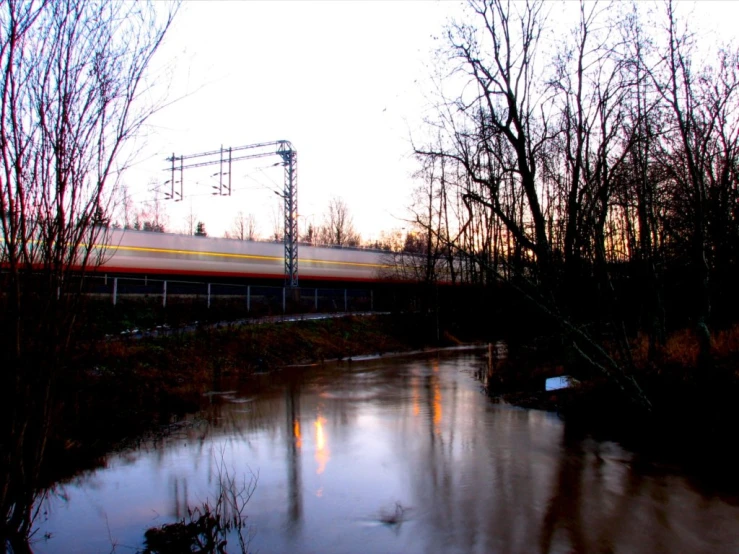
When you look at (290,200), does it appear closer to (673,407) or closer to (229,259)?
(229,259)

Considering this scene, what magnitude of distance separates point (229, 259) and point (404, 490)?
80.8 ft

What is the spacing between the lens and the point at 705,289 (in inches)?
405

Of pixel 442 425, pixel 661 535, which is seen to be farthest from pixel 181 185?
pixel 661 535

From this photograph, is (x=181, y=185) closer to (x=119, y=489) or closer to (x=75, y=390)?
(x=75, y=390)

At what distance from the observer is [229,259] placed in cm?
3078

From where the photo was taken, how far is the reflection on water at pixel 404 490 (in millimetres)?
6164

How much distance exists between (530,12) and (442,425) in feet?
37.2

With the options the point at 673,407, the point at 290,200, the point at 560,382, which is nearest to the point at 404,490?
the point at 673,407

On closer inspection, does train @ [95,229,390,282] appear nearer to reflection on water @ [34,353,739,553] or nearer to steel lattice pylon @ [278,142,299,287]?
steel lattice pylon @ [278,142,299,287]

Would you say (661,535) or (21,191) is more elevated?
(21,191)

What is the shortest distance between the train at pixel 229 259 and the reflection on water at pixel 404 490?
44.0 feet

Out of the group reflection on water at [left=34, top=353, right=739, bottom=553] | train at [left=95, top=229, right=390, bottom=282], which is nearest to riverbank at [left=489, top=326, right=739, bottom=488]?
reflection on water at [left=34, top=353, right=739, bottom=553]

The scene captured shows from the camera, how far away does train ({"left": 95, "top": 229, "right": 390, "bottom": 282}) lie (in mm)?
26297

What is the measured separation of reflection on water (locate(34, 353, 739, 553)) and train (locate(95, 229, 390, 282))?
13.4 meters
